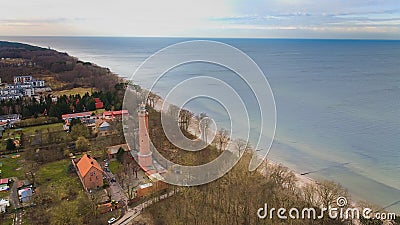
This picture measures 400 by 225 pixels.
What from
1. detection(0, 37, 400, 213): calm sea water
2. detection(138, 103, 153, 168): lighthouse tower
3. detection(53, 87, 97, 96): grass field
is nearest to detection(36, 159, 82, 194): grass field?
detection(138, 103, 153, 168): lighthouse tower

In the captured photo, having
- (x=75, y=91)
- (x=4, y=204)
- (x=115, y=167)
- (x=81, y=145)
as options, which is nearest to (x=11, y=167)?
(x=81, y=145)

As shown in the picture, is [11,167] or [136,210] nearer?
[136,210]

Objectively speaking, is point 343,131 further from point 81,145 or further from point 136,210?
point 81,145

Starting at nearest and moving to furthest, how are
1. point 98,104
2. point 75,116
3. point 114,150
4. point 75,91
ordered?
1. point 114,150
2. point 75,116
3. point 98,104
4. point 75,91

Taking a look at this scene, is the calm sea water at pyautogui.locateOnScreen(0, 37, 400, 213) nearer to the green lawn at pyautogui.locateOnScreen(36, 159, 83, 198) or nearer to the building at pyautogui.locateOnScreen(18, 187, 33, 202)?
the green lawn at pyautogui.locateOnScreen(36, 159, 83, 198)

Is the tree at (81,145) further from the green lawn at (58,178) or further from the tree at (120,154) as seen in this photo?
the tree at (120,154)

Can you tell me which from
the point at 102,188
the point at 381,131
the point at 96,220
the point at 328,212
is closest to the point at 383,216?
the point at 328,212

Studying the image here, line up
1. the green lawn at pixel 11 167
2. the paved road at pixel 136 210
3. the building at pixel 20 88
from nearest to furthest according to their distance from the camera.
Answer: the paved road at pixel 136 210, the green lawn at pixel 11 167, the building at pixel 20 88

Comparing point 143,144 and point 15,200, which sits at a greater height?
point 143,144

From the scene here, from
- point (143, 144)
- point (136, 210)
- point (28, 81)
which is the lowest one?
point (136, 210)

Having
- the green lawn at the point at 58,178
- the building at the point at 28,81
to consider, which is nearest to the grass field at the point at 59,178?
the green lawn at the point at 58,178

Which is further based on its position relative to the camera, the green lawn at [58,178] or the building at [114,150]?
the building at [114,150]

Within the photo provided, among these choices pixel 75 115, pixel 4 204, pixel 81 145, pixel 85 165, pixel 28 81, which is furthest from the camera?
pixel 28 81
